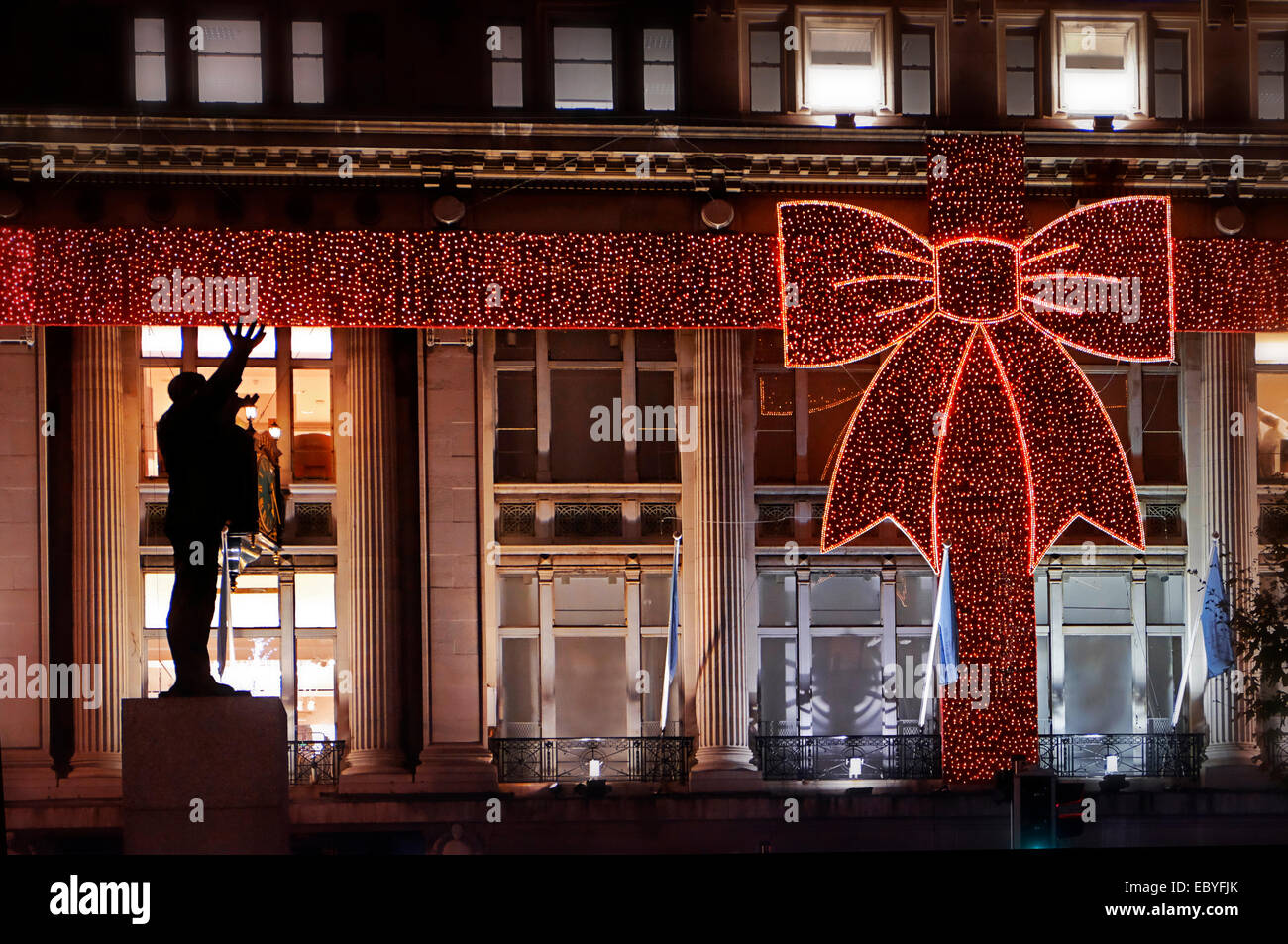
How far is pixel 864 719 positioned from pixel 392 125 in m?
13.8

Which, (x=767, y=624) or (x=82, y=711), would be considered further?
(x=767, y=624)

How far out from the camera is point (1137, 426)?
2938 cm

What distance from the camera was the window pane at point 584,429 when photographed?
2861cm

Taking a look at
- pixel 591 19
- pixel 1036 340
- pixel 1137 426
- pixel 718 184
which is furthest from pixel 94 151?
pixel 1137 426

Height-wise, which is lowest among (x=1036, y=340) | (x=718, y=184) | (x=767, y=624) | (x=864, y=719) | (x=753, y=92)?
(x=864, y=719)

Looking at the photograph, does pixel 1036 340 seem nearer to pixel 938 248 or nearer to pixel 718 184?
pixel 938 248

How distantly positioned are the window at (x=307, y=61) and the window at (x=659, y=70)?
19.9 ft

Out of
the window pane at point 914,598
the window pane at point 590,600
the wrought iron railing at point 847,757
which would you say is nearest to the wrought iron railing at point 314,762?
the window pane at point 590,600

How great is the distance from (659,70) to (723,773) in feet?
42.7

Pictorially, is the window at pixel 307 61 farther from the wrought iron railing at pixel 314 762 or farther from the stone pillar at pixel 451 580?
the wrought iron railing at pixel 314 762

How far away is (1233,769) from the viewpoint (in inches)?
1096

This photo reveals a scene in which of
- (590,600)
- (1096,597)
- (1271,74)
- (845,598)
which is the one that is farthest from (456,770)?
(1271,74)

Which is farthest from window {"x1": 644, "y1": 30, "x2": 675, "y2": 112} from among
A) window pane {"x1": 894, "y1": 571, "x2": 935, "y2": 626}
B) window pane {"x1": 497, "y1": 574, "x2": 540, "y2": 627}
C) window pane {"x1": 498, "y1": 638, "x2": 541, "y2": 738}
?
window pane {"x1": 498, "y1": 638, "x2": 541, "y2": 738}

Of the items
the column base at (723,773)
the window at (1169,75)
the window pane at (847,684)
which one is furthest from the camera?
the window at (1169,75)
